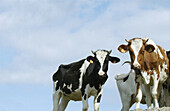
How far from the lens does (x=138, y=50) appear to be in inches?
598

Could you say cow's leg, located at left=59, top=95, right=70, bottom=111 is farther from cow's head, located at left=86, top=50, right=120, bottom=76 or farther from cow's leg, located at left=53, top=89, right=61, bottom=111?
cow's head, located at left=86, top=50, right=120, bottom=76

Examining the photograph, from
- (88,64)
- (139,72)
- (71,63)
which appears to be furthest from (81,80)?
(139,72)

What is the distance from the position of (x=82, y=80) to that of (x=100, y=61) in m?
1.62

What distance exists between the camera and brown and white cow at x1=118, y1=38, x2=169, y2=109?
15.2m

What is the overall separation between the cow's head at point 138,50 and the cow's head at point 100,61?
1.55 meters

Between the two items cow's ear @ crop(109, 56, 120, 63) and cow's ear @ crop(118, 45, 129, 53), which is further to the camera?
cow's ear @ crop(109, 56, 120, 63)

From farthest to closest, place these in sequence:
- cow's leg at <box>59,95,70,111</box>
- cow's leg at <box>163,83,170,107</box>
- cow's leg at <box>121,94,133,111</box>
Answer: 1. cow's leg at <box>59,95,70,111</box>
2. cow's leg at <box>121,94,133,111</box>
3. cow's leg at <box>163,83,170,107</box>

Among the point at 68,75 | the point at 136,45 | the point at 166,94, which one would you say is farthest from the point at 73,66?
the point at 136,45

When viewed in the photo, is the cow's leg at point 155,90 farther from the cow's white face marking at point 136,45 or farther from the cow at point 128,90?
the cow at point 128,90

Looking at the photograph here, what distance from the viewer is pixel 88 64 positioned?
1838cm

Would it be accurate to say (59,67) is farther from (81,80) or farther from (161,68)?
(161,68)

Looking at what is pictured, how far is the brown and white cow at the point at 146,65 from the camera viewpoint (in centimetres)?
1517

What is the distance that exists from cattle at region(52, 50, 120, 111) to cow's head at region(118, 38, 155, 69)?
1744mm

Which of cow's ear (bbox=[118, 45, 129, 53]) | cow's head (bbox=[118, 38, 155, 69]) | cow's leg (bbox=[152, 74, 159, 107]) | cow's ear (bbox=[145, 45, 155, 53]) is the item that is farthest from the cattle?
cow's leg (bbox=[152, 74, 159, 107])
